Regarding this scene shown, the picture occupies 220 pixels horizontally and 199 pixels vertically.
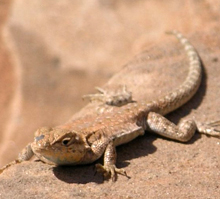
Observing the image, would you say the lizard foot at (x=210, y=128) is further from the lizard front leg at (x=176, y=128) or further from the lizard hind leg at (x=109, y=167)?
the lizard hind leg at (x=109, y=167)

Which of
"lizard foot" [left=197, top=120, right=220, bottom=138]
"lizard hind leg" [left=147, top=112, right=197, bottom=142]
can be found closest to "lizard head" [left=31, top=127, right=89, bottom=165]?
"lizard hind leg" [left=147, top=112, right=197, bottom=142]

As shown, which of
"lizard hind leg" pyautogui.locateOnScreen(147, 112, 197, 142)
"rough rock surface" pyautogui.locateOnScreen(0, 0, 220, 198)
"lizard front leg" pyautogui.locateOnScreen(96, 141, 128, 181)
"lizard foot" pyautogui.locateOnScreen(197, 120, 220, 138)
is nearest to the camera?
"rough rock surface" pyautogui.locateOnScreen(0, 0, 220, 198)

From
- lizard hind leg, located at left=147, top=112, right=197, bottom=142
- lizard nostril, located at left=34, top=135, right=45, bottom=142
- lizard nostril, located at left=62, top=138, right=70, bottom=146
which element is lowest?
lizard hind leg, located at left=147, top=112, right=197, bottom=142

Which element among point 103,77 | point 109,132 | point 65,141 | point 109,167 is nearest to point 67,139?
point 65,141

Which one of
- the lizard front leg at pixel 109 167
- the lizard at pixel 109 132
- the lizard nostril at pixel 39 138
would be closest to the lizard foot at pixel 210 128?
the lizard at pixel 109 132

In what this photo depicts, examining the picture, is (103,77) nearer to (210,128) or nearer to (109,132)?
(210,128)

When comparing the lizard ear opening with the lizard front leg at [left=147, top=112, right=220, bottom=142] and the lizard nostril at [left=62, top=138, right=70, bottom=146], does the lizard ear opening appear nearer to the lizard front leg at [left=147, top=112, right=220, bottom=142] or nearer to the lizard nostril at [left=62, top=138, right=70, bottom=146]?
the lizard nostril at [left=62, top=138, right=70, bottom=146]
